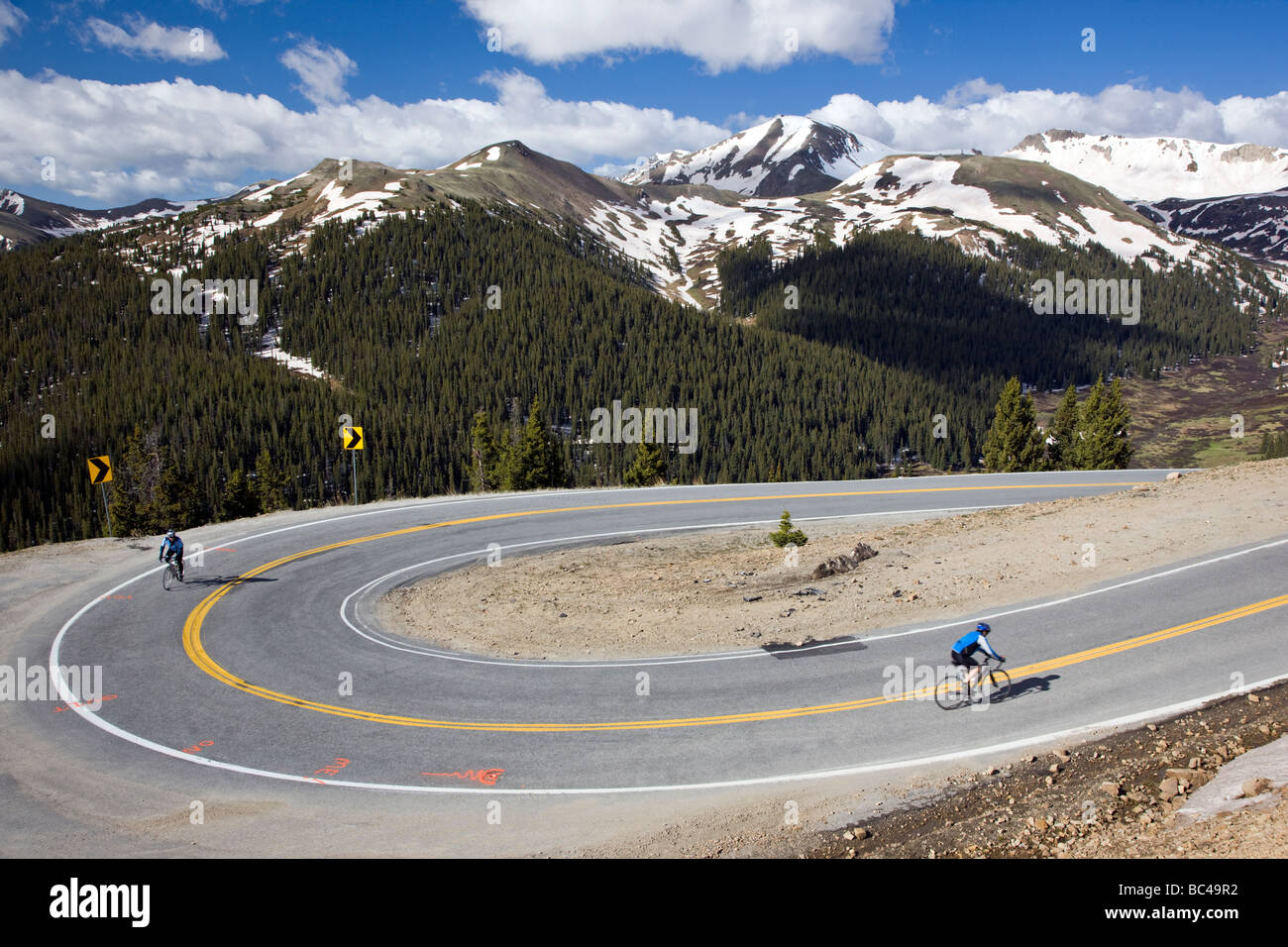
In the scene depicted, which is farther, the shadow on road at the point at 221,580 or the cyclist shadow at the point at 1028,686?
the shadow on road at the point at 221,580

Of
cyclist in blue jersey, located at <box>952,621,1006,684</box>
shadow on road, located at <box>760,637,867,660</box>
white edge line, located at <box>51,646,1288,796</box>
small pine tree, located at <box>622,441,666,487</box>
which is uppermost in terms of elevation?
small pine tree, located at <box>622,441,666,487</box>

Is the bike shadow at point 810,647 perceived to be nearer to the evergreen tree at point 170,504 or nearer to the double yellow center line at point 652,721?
the double yellow center line at point 652,721

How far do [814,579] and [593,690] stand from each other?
28.9 feet

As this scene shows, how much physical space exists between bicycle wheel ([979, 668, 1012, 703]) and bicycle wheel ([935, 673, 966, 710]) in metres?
0.37

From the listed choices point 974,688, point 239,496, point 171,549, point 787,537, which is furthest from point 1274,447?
point 239,496

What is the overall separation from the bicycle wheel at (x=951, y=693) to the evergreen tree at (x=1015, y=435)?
192ft

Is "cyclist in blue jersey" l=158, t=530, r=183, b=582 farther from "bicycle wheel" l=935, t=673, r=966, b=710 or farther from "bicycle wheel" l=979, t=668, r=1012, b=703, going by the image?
"bicycle wheel" l=979, t=668, r=1012, b=703

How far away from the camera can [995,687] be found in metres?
13.6

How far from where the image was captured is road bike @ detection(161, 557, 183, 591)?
22.0 meters

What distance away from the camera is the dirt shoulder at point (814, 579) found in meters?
17.6

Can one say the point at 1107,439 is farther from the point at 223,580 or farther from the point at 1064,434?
the point at 223,580

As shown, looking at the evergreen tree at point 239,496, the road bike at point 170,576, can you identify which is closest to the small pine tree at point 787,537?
the road bike at point 170,576

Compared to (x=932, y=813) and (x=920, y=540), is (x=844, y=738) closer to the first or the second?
(x=932, y=813)

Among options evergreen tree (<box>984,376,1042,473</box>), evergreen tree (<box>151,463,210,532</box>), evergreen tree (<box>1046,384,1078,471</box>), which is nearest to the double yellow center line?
evergreen tree (<box>984,376,1042,473</box>)
